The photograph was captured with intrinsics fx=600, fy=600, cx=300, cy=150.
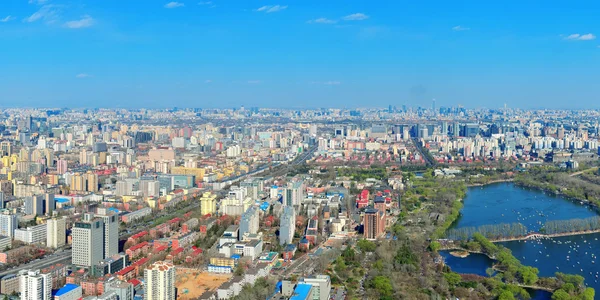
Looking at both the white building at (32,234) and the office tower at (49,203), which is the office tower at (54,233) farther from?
the office tower at (49,203)

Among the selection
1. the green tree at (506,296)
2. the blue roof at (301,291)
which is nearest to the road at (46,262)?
the blue roof at (301,291)

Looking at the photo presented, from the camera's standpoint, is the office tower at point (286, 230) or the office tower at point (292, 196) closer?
the office tower at point (286, 230)

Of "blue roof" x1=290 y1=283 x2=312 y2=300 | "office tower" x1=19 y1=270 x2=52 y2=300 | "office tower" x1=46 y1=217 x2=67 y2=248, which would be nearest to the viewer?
"office tower" x1=19 y1=270 x2=52 y2=300

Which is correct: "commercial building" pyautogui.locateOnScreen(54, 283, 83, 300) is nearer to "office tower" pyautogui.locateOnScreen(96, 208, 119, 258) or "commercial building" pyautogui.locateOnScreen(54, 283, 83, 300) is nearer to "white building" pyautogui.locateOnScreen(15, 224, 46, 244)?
"office tower" pyautogui.locateOnScreen(96, 208, 119, 258)

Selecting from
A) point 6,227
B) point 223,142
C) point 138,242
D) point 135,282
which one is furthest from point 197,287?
point 223,142

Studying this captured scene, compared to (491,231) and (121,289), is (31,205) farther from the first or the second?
(491,231)

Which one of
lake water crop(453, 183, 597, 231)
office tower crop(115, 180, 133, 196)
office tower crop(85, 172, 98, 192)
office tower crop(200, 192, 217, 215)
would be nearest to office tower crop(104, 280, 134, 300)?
office tower crop(200, 192, 217, 215)
